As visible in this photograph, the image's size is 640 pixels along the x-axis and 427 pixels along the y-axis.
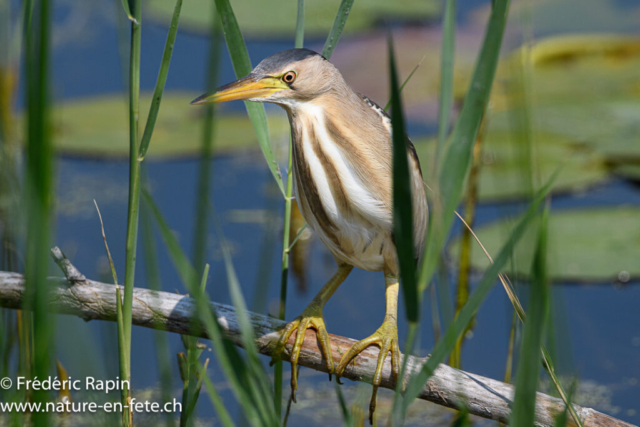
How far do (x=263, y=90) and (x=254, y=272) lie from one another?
1.49 metres

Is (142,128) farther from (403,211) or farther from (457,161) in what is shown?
(403,211)

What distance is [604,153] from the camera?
10.1 feet

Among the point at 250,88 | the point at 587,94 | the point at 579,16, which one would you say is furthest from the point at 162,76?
the point at 579,16

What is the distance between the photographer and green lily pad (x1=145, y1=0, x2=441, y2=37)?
4160mm

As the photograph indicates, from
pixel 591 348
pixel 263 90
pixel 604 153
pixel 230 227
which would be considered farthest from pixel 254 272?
pixel 604 153

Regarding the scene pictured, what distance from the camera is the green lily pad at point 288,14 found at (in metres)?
4.16

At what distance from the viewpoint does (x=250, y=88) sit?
1.29 meters

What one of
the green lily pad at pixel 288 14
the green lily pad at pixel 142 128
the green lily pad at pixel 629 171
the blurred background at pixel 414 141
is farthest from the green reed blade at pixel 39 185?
the green lily pad at pixel 288 14

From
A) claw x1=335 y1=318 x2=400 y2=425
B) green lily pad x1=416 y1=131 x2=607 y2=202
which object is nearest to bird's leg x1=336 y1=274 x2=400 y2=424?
claw x1=335 y1=318 x2=400 y2=425

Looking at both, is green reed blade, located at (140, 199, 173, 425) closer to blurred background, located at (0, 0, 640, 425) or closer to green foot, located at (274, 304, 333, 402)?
blurred background, located at (0, 0, 640, 425)

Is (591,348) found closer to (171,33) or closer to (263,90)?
(263,90)

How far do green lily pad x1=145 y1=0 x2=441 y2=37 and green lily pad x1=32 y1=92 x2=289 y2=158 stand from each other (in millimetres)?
728

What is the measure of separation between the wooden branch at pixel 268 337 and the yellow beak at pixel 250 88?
40 centimetres

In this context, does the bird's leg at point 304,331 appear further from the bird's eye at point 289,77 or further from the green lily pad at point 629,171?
the green lily pad at point 629,171
